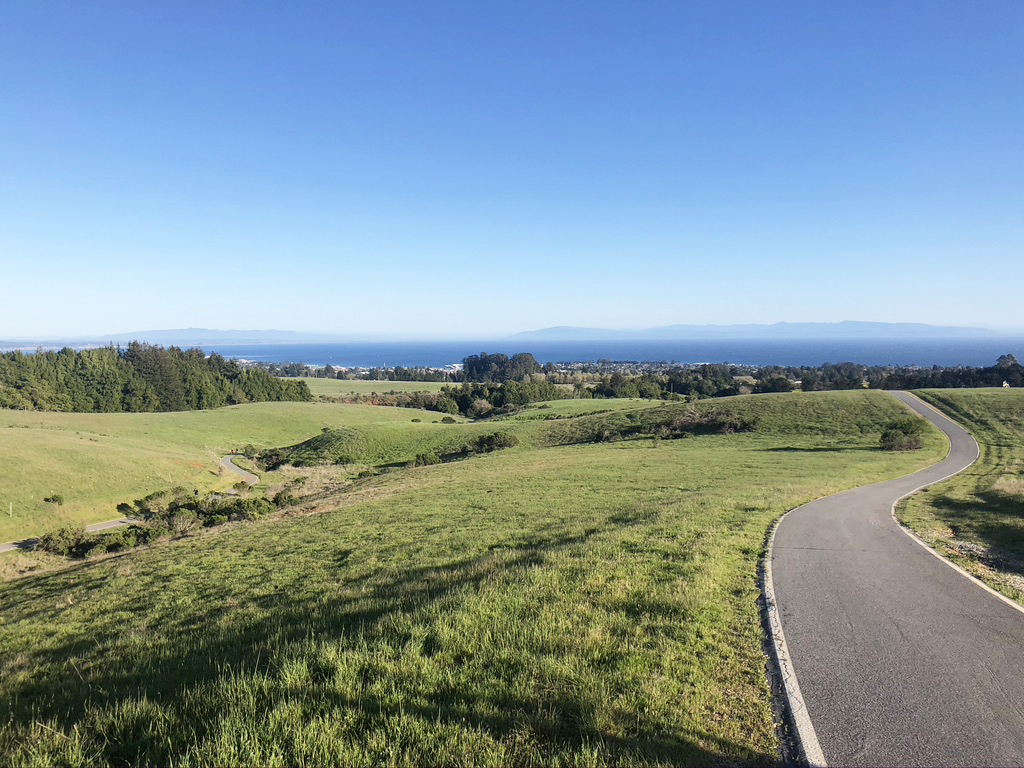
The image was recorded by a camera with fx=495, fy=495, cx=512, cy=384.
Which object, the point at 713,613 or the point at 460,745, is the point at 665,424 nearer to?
the point at 713,613

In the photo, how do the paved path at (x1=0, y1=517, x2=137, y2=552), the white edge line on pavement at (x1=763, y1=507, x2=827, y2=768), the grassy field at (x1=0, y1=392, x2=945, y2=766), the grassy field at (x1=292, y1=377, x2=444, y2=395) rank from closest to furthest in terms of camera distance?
the grassy field at (x1=0, y1=392, x2=945, y2=766)
the white edge line on pavement at (x1=763, y1=507, x2=827, y2=768)
the paved path at (x1=0, y1=517, x2=137, y2=552)
the grassy field at (x1=292, y1=377, x2=444, y2=395)

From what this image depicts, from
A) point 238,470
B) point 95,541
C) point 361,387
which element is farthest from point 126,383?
point 95,541

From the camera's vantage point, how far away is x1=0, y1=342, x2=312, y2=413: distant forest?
10256cm

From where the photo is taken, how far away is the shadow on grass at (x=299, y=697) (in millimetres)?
4156

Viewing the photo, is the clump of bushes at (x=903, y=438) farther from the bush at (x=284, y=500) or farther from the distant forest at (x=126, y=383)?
the distant forest at (x=126, y=383)

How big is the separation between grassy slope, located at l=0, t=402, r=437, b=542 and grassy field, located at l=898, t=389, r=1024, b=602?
1866 inches

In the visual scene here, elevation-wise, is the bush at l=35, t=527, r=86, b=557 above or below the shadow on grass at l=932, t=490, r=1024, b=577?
below

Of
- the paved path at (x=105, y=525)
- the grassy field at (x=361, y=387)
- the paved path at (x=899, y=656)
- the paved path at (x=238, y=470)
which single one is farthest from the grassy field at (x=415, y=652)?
the grassy field at (x=361, y=387)

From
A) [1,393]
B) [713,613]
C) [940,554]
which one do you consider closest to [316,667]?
[713,613]

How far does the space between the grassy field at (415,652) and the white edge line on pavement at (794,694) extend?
282mm

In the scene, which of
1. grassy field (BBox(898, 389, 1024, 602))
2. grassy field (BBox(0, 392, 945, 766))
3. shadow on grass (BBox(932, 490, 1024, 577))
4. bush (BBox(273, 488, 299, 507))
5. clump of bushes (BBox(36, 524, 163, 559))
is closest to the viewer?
grassy field (BBox(0, 392, 945, 766))

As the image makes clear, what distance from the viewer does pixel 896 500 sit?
2195 centimetres

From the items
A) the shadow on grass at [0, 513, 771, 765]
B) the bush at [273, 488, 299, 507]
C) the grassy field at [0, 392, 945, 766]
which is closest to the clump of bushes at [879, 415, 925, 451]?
the grassy field at [0, 392, 945, 766]

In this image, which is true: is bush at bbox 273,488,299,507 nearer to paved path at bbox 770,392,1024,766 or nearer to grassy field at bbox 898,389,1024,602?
paved path at bbox 770,392,1024,766
